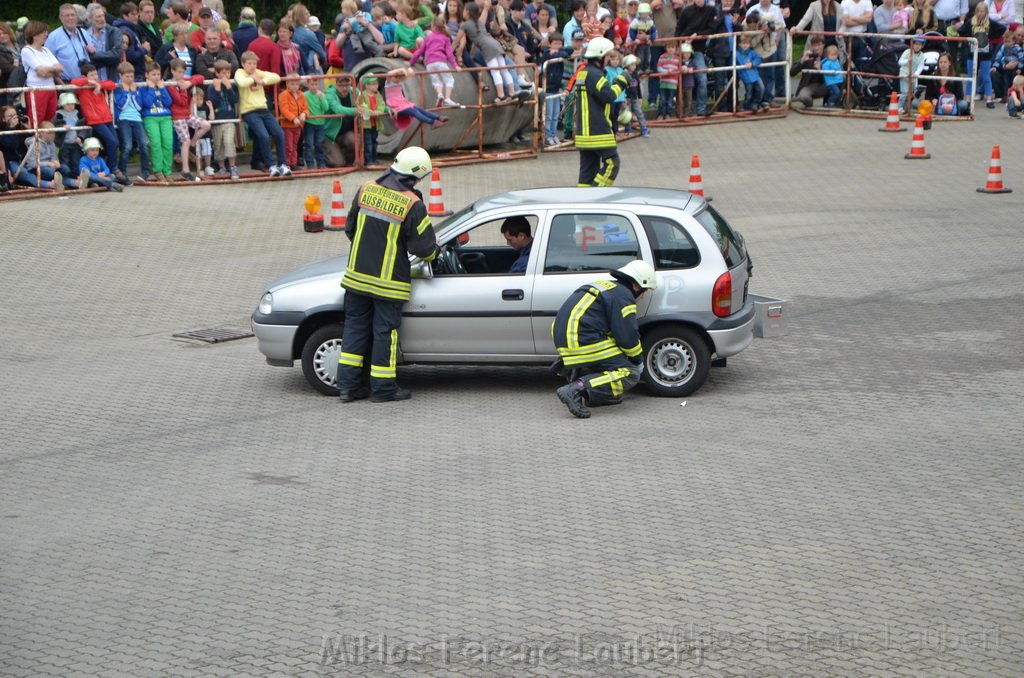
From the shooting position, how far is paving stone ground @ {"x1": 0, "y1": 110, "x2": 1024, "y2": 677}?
6562 mm

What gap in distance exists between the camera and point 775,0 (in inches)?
1057

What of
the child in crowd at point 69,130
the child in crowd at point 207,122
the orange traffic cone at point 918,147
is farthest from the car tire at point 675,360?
the orange traffic cone at point 918,147

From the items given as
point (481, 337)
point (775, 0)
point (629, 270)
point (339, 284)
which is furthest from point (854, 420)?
point (775, 0)

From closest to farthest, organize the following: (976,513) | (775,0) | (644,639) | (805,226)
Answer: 1. (644,639)
2. (976,513)
3. (805,226)
4. (775,0)

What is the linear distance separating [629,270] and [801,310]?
370 cm

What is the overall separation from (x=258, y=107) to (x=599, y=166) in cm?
546

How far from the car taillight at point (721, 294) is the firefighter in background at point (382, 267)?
6.91 ft

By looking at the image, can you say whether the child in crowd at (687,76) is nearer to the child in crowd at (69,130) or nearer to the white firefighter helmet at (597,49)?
the white firefighter helmet at (597,49)

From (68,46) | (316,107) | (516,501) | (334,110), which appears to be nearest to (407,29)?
(334,110)

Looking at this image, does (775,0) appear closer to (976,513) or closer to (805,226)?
(805,226)

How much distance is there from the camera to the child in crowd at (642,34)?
24.7 meters

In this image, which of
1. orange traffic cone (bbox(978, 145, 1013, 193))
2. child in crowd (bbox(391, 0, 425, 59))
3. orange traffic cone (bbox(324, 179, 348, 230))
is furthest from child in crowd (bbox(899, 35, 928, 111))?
orange traffic cone (bbox(324, 179, 348, 230))

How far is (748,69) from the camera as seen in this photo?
25578 mm

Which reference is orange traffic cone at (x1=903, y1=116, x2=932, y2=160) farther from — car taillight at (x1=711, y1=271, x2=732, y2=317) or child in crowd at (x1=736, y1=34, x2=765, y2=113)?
car taillight at (x1=711, y1=271, x2=732, y2=317)
